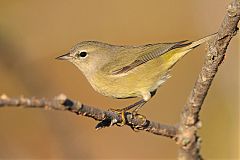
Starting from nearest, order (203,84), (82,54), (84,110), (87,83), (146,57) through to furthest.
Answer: (84,110), (203,84), (146,57), (82,54), (87,83)

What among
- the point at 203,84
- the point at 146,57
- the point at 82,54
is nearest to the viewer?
the point at 203,84

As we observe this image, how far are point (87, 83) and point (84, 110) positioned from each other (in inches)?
260

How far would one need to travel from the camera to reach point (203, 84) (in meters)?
2.51

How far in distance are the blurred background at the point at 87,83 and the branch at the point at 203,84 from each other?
137 centimetres

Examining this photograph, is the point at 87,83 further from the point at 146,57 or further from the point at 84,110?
the point at 84,110

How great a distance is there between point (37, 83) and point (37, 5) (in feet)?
17.4

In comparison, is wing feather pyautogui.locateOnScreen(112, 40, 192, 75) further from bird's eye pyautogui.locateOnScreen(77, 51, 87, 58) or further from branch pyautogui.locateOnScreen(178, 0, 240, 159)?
branch pyautogui.locateOnScreen(178, 0, 240, 159)

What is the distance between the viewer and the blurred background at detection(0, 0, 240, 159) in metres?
5.08

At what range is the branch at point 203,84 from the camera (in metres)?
2.19

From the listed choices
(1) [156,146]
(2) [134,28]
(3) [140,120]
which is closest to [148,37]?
(2) [134,28]

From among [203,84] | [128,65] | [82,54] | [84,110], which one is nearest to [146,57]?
[128,65]

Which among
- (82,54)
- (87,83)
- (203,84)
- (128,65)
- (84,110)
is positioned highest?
(87,83)

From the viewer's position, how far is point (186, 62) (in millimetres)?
8711

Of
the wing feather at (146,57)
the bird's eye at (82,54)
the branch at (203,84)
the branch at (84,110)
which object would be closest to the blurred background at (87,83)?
the bird's eye at (82,54)
